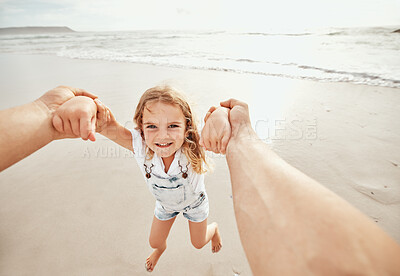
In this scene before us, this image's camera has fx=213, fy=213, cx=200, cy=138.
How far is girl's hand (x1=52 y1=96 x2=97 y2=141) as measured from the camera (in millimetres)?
1219

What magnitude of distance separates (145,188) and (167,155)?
113 centimetres

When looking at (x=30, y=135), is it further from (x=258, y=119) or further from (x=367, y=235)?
(x=258, y=119)

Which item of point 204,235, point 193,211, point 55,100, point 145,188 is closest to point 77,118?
point 55,100

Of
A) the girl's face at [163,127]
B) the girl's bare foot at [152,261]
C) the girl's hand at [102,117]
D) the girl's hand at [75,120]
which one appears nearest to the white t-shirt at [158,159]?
the girl's face at [163,127]

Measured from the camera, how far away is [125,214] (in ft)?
7.29

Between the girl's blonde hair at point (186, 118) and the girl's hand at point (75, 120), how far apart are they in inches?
18.3

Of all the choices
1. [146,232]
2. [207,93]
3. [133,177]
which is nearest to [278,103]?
[207,93]

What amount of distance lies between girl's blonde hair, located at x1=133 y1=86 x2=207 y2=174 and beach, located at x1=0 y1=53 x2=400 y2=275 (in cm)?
25

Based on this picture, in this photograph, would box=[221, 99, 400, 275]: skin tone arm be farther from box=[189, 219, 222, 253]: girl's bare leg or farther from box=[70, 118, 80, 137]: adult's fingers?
box=[189, 219, 222, 253]: girl's bare leg

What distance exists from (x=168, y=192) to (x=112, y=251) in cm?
76

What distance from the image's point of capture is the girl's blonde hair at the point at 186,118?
62.6 inches

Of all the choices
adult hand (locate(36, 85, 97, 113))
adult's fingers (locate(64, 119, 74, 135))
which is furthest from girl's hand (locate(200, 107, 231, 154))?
adult hand (locate(36, 85, 97, 113))

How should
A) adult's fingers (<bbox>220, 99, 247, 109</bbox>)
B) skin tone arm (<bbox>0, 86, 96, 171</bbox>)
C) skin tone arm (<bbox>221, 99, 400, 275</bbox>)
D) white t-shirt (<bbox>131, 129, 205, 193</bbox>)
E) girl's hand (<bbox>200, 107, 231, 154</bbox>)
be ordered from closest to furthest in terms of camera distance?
skin tone arm (<bbox>221, 99, 400, 275</bbox>)
skin tone arm (<bbox>0, 86, 96, 171</bbox>)
girl's hand (<bbox>200, 107, 231, 154</bbox>)
adult's fingers (<bbox>220, 99, 247, 109</bbox>)
white t-shirt (<bbox>131, 129, 205, 193</bbox>)

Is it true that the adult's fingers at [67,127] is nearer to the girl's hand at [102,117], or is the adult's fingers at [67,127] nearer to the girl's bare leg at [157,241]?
the girl's hand at [102,117]
